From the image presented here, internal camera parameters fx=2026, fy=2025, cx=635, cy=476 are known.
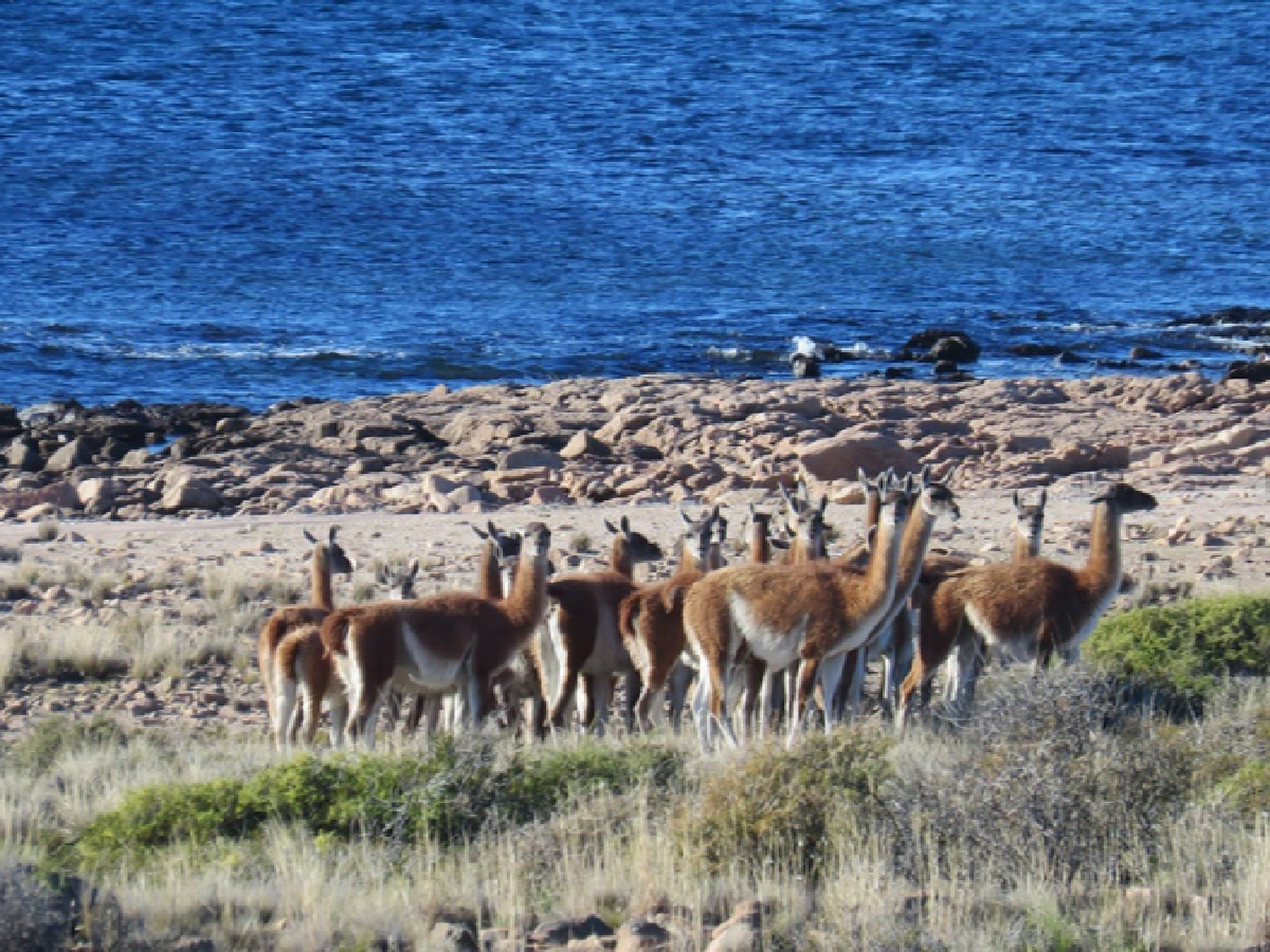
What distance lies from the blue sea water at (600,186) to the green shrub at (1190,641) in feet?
82.9

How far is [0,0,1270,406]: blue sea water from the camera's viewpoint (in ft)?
149

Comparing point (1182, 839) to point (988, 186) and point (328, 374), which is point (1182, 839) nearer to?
point (328, 374)

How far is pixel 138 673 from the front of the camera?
15484mm

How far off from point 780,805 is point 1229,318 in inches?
1546

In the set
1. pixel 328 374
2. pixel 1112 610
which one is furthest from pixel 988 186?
pixel 1112 610

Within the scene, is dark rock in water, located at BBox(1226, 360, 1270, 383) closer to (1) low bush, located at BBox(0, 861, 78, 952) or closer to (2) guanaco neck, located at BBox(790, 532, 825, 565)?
(2) guanaco neck, located at BBox(790, 532, 825, 565)

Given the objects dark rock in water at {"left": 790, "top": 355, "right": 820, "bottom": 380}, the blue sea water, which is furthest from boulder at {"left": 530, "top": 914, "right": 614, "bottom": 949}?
dark rock in water at {"left": 790, "top": 355, "right": 820, "bottom": 380}

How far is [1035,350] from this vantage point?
141ft

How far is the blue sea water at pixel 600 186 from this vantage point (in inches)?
1793

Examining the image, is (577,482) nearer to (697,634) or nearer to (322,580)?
(322,580)

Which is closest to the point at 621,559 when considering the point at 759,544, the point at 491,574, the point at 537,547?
the point at 759,544

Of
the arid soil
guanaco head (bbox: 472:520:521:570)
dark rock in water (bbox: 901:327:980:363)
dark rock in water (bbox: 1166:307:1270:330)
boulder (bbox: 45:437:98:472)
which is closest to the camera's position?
guanaco head (bbox: 472:520:521:570)

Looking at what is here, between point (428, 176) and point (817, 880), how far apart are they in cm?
5679

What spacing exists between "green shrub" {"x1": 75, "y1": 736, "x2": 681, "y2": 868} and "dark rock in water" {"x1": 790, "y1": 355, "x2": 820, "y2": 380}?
28474mm
